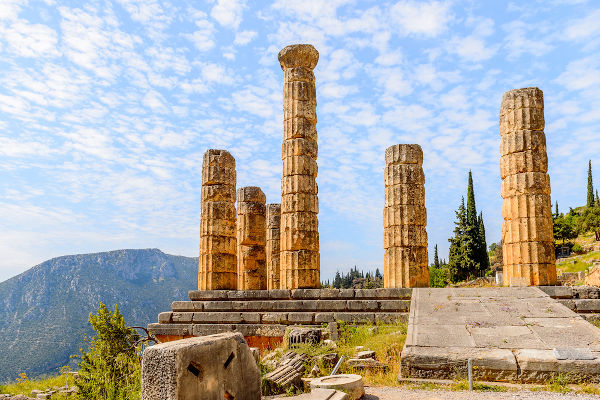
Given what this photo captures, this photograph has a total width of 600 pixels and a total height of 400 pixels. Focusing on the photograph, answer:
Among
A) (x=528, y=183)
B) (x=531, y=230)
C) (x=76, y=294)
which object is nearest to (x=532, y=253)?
(x=531, y=230)

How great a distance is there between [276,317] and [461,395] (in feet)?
23.0

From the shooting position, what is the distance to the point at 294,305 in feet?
42.8

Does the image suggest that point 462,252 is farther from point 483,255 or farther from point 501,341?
point 501,341

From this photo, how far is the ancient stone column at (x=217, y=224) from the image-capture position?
15.8 meters

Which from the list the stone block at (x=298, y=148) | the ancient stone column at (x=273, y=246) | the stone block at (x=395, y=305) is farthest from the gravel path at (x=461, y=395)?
the ancient stone column at (x=273, y=246)

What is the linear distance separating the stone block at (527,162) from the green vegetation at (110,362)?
10663 mm

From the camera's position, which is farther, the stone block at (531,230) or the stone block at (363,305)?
the stone block at (531,230)

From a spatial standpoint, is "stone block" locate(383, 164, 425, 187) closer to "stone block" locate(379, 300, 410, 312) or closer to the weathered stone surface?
"stone block" locate(379, 300, 410, 312)

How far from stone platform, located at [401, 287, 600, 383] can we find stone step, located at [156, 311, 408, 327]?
1346mm

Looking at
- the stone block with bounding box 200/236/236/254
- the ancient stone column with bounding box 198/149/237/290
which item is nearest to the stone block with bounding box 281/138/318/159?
the ancient stone column with bounding box 198/149/237/290

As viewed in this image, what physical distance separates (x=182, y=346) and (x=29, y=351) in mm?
59111

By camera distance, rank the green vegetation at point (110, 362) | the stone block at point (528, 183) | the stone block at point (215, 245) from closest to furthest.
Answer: the green vegetation at point (110, 362), the stone block at point (528, 183), the stone block at point (215, 245)

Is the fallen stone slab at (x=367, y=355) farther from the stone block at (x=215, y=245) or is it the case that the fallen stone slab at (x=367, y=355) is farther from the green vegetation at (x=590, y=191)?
the green vegetation at (x=590, y=191)

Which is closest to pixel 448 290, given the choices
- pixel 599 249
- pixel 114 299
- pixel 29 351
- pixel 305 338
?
pixel 305 338
